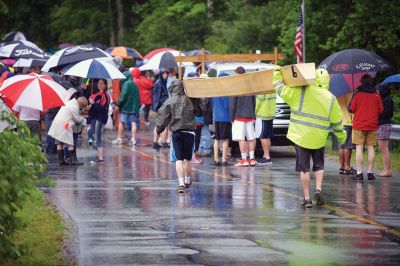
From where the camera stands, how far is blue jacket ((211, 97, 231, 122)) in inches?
859

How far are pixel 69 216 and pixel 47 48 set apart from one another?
57481 millimetres

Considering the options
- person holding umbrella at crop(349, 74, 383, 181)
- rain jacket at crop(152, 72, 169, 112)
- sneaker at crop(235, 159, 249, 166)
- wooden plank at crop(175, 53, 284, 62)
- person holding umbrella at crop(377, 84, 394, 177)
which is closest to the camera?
person holding umbrella at crop(349, 74, 383, 181)

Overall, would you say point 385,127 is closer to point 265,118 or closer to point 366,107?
point 366,107

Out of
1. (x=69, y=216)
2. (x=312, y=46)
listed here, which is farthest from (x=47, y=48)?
(x=69, y=216)

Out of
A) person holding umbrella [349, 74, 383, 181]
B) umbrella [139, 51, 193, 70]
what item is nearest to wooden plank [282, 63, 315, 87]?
person holding umbrella [349, 74, 383, 181]

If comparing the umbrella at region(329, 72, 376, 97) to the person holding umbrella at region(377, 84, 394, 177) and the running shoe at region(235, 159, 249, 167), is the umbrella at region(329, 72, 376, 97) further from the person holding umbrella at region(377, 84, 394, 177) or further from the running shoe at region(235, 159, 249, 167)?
the running shoe at region(235, 159, 249, 167)

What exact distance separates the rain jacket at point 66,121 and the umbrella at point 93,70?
265 cm

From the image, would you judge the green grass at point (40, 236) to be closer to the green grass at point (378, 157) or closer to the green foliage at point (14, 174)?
the green foliage at point (14, 174)

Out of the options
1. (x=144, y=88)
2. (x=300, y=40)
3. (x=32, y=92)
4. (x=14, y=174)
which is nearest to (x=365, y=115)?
(x=32, y=92)

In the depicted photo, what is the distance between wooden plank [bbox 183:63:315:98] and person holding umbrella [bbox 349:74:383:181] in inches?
116

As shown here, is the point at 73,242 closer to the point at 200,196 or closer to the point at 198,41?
the point at 200,196

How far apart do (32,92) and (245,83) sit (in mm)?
5472

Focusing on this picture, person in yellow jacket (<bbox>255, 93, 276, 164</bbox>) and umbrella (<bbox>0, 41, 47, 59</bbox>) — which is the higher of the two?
umbrella (<bbox>0, 41, 47, 59</bbox>)

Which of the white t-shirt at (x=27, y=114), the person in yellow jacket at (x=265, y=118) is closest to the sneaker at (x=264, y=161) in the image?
the person in yellow jacket at (x=265, y=118)
